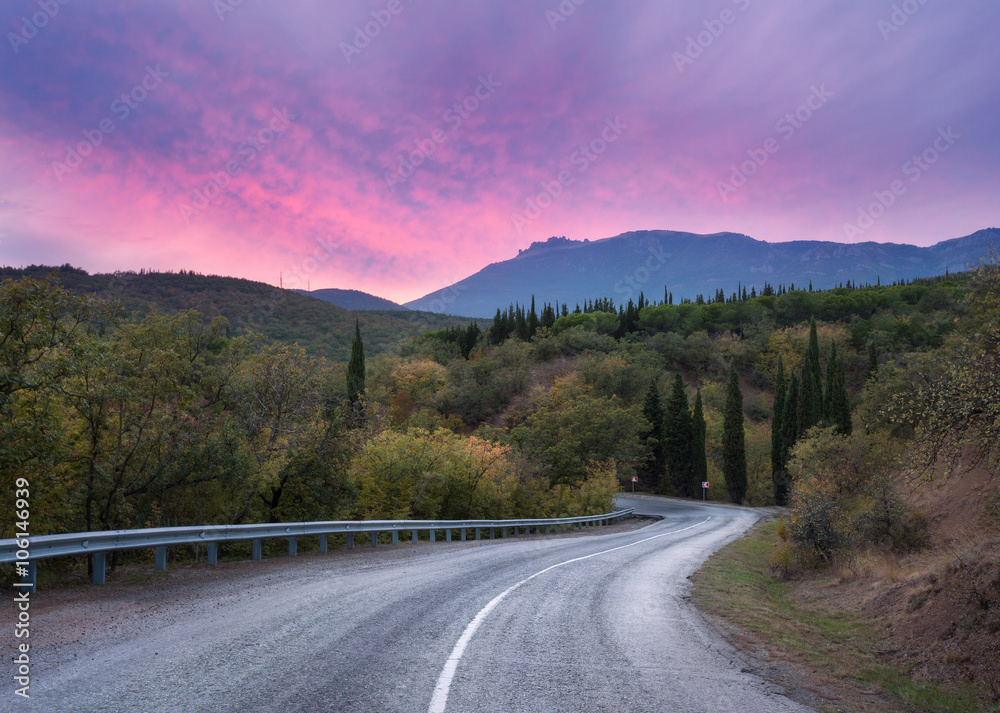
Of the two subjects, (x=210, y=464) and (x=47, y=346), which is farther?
(x=210, y=464)

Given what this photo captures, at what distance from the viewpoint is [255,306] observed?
143 metres

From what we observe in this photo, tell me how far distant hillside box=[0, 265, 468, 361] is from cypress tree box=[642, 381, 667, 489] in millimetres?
54941

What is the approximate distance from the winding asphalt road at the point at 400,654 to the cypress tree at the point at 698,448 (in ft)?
200

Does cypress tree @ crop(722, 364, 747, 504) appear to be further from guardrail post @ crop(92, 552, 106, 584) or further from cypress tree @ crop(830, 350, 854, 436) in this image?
guardrail post @ crop(92, 552, 106, 584)

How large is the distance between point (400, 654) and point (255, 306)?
149m

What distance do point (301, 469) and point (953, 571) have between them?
1596 centimetres

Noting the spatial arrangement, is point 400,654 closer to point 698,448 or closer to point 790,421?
point 790,421

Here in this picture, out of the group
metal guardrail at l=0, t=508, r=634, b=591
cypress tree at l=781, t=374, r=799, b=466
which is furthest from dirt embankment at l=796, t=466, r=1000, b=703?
cypress tree at l=781, t=374, r=799, b=466

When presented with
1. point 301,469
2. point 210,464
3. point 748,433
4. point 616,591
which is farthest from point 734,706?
point 748,433

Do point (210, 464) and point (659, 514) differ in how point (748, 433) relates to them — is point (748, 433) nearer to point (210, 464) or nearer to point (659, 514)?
point (659, 514)

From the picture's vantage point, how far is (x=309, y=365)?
19.3 meters

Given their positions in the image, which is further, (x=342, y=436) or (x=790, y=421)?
(x=790, y=421)

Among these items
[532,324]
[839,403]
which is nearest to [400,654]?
[839,403]

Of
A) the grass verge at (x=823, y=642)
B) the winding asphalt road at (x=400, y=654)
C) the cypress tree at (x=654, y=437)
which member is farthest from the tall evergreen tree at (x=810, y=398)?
the winding asphalt road at (x=400, y=654)
